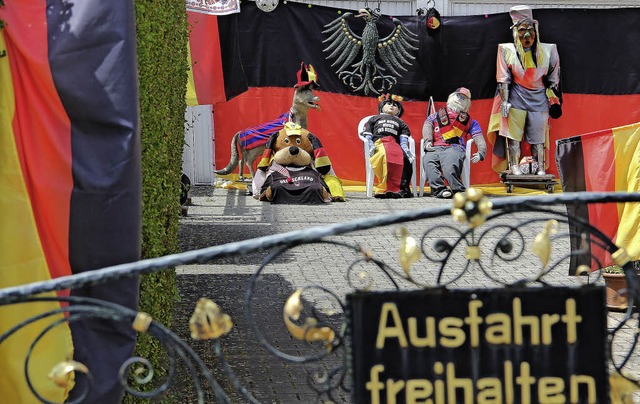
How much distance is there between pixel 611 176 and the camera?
21.4 feet

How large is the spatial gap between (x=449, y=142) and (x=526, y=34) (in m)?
2.19

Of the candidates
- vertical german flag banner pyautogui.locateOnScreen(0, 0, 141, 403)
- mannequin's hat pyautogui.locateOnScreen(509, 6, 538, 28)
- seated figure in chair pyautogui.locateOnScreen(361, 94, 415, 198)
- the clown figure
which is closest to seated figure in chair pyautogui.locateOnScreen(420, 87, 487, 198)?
seated figure in chair pyautogui.locateOnScreen(361, 94, 415, 198)

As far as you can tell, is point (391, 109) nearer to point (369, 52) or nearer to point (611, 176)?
point (369, 52)

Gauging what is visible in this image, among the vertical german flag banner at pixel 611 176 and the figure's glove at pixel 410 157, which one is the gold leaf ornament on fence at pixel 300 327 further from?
the figure's glove at pixel 410 157

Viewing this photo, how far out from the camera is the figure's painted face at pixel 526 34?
49.0ft

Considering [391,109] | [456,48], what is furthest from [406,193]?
[456,48]

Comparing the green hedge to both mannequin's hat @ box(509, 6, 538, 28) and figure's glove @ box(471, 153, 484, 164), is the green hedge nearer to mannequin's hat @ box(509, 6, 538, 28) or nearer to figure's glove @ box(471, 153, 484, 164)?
figure's glove @ box(471, 153, 484, 164)

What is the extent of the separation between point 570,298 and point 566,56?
1398 cm

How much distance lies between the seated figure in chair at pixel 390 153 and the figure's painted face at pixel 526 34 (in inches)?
92.0

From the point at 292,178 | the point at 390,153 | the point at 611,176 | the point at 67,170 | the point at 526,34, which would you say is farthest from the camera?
the point at 526,34

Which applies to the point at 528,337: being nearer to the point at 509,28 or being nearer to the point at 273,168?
the point at 273,168

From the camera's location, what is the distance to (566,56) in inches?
620

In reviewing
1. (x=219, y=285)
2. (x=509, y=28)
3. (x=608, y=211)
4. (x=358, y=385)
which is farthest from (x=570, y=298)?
(x=509, y=28)

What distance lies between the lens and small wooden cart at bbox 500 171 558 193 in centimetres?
1490
